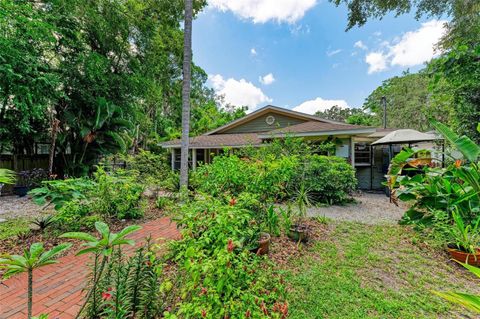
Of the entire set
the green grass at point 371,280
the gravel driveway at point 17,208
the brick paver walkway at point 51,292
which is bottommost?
the green grass at point 371,280

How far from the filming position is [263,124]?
14.7 meters

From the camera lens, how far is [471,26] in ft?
26.1

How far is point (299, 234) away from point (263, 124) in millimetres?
10928

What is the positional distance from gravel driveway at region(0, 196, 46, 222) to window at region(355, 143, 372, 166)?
13.1 metres

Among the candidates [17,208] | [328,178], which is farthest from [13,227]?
[328,178]

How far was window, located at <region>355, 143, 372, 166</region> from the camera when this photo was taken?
1135cm

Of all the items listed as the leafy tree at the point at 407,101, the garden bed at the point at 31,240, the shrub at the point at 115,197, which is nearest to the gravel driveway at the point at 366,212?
the shrub at the point at 115,197

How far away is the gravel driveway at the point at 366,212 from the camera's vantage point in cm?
626

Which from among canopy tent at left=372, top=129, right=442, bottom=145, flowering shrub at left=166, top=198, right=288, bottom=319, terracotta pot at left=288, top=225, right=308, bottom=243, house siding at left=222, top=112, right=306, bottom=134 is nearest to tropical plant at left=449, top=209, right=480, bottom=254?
terracotta pot at left=288, top=225, right=308, bottom=243

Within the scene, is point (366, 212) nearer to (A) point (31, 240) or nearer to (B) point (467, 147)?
(B) point (467, 147)

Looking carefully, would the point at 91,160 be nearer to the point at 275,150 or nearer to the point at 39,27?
the point at 39,27

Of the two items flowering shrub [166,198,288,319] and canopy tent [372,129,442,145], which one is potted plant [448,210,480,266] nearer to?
flowering shrub [166,198,288,319]

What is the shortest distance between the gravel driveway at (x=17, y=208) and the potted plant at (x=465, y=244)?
394 inches

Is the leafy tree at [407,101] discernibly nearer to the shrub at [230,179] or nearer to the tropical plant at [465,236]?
the tropical plant at [465,236]
